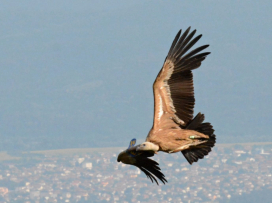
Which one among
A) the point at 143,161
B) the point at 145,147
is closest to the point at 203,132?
the point at 143,161

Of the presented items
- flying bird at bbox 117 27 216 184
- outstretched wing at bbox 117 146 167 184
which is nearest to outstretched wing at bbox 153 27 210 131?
flying bird at bbox 117 27 216 184

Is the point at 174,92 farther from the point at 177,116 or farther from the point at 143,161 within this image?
the point at 143,161

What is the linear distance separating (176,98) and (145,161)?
2.04 meters

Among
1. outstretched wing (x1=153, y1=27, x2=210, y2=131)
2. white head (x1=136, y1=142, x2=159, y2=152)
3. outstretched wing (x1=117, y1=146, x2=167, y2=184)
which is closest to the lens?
white head (x1=136, y1=142, x2=159, y2=152)

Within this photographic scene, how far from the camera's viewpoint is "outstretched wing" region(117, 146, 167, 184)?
17000 mm

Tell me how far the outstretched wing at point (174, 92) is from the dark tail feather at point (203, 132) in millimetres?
204

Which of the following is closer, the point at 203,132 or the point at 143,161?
the point at 143,161

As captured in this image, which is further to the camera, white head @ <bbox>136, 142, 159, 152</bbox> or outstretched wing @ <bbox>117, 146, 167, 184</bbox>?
outstretched wing @ <bbox>117, 146, 167, 184</bbox>

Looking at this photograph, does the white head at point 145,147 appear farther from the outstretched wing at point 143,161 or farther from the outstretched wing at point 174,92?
the outstretched wing at point 174,92

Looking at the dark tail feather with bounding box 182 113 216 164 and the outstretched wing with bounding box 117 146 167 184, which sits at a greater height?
the dark tail feather with bounding box 182 113 216 164

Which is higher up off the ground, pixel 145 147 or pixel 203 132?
pixel 203 132

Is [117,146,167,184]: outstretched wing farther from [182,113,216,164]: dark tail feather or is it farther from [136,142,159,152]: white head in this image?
[182,113,216,164]: dark tail feather

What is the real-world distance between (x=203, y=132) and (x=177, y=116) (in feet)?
2.84

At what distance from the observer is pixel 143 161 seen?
57.5 feet
